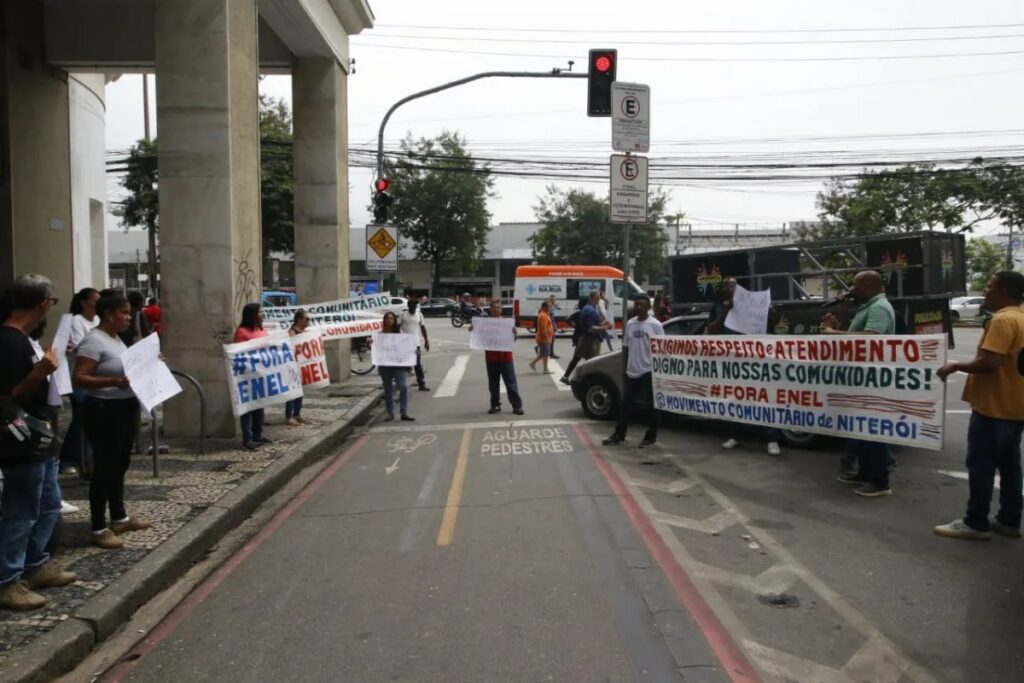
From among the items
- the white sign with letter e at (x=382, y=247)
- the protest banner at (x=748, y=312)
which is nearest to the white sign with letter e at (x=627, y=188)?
the protest banner at (x=748, y=312)

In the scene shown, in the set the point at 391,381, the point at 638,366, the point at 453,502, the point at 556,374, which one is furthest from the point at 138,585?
the point at 556,374

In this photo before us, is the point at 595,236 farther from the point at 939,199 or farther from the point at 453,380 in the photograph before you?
the point at 453,380

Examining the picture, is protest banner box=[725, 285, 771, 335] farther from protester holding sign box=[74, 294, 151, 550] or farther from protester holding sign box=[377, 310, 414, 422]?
protester holding sign box=[74, 294, 151, 550]

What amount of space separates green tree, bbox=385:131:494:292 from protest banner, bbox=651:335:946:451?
4937 centimetres

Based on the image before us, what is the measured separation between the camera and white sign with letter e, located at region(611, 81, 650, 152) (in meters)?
10.2

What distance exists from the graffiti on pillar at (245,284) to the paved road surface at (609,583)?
9.29 ft

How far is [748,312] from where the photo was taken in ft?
31.8

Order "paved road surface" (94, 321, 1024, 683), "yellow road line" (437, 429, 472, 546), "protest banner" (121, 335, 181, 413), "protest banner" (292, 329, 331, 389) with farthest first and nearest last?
"protest banner" (292, 329, 331, 389), "yellow road line" (437, 429, 472, 546), "protest banner" (121, 335, 181, 413), "paved road surface" (94, 321, 1024, 683)

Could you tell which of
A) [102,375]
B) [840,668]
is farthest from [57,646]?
A: [840,668]

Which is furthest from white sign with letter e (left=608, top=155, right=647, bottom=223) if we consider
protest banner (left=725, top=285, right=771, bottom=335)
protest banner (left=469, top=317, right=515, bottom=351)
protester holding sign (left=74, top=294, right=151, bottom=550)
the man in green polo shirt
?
protester holding sign (left=74, top=294, right=151, bottom=550)

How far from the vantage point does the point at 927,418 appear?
7.07 meters

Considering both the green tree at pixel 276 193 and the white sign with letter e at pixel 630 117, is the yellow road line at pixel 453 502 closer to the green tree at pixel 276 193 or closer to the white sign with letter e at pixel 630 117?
the white sign with letter e at pixel 630 117

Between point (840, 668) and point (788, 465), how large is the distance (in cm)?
472

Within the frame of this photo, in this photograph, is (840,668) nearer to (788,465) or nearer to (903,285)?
(788,465)
